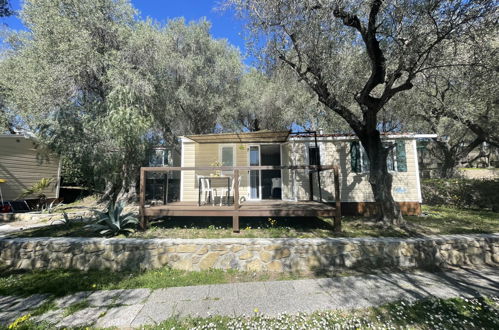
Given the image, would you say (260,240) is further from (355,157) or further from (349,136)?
(349,136)

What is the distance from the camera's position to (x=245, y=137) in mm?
8367

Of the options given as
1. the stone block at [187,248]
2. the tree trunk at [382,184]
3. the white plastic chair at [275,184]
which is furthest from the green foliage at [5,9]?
the tree trunk at [382,184]

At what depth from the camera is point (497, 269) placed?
15.1 ft

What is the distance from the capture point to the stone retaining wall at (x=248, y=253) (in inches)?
185

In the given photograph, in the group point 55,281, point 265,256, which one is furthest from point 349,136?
point 55,281

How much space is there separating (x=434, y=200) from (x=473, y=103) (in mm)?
4668

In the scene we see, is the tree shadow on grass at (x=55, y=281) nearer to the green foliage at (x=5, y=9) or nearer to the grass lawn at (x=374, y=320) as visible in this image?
the grass lawn at (x=374, y=320)

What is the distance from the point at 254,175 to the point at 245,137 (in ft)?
5.60

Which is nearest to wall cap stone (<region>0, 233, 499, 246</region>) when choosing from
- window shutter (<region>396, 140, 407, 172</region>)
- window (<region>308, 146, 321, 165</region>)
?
window shutter (<region>396, 140, 407, 172</region>)

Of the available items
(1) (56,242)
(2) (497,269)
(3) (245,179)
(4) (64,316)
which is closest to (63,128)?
(1) (56,242)

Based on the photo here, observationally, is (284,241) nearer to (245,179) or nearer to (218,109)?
(245,179)

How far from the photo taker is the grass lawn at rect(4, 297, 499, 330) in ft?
9.06

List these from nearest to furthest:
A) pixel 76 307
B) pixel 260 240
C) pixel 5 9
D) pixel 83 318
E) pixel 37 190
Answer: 1. pixel 83 318
2. pixel 76 307
3. pixel 260 240
4. pixel 5 9
5. pixel 37 190

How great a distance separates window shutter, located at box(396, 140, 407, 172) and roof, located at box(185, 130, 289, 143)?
13.7ft
